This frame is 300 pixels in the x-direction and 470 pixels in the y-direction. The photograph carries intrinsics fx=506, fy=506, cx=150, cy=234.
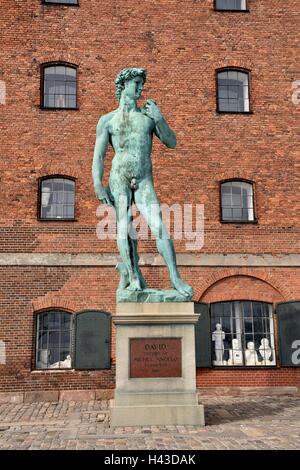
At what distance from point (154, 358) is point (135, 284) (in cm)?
110

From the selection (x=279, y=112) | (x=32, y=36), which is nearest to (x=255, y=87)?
(x=279, y=112)

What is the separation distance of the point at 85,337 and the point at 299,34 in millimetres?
10083

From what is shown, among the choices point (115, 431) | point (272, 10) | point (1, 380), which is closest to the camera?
point (115, 431)

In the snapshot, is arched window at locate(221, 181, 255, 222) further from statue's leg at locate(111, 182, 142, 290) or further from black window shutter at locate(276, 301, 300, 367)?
statue's leg at locate(111, 182, 142, 290)

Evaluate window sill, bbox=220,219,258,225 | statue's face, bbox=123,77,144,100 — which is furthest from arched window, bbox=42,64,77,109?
statue's face, bbox=123,77,144,100

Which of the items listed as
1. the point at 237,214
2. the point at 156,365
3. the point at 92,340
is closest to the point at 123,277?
the point at 156,365

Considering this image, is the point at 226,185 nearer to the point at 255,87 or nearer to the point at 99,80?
the point at 255,87

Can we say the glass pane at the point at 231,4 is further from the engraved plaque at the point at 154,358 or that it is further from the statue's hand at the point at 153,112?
the engraved plaque at the point at 154,358

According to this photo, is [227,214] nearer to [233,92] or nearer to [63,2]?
[233,92]

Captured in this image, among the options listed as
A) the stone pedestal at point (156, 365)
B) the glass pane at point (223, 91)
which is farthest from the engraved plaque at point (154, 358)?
the glass pane at point (223, 91)

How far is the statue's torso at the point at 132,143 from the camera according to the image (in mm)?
7641

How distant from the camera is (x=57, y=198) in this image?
12984mm

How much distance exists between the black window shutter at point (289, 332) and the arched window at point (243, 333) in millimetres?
298

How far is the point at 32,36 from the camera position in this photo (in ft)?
44.5
